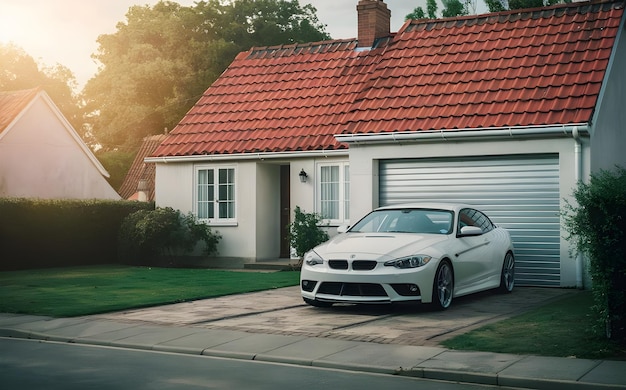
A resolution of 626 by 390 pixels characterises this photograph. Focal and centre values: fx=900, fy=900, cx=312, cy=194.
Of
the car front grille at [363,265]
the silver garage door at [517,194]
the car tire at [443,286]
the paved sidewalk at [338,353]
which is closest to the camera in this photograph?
the paved sidewalk at [338,353]

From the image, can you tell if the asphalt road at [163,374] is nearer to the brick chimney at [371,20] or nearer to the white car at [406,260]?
the white car at [406,260]

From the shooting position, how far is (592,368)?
29.2 ft

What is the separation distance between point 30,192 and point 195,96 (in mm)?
24597

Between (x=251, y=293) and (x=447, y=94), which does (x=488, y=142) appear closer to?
(x=447, y=94)

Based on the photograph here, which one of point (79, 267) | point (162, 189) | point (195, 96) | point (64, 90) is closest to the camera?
point (79, 267)

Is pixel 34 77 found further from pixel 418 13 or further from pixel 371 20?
pixel 371 20

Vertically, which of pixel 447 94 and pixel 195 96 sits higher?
pixel 195 96

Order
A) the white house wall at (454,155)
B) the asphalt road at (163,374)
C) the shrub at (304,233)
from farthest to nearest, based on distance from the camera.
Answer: the shrub at (304,233)
the white house wall at (454,155)
the asphalt road at (163,374)

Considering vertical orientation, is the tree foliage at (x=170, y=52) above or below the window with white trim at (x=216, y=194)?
above

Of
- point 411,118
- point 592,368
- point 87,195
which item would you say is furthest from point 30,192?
point 592,368

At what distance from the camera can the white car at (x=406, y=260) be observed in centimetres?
1321

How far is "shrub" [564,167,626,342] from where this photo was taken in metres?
10.1

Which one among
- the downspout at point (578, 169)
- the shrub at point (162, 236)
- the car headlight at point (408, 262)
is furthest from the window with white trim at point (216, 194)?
the car headlight at point (408, 262)

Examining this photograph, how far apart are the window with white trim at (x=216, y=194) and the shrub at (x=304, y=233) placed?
273cm
